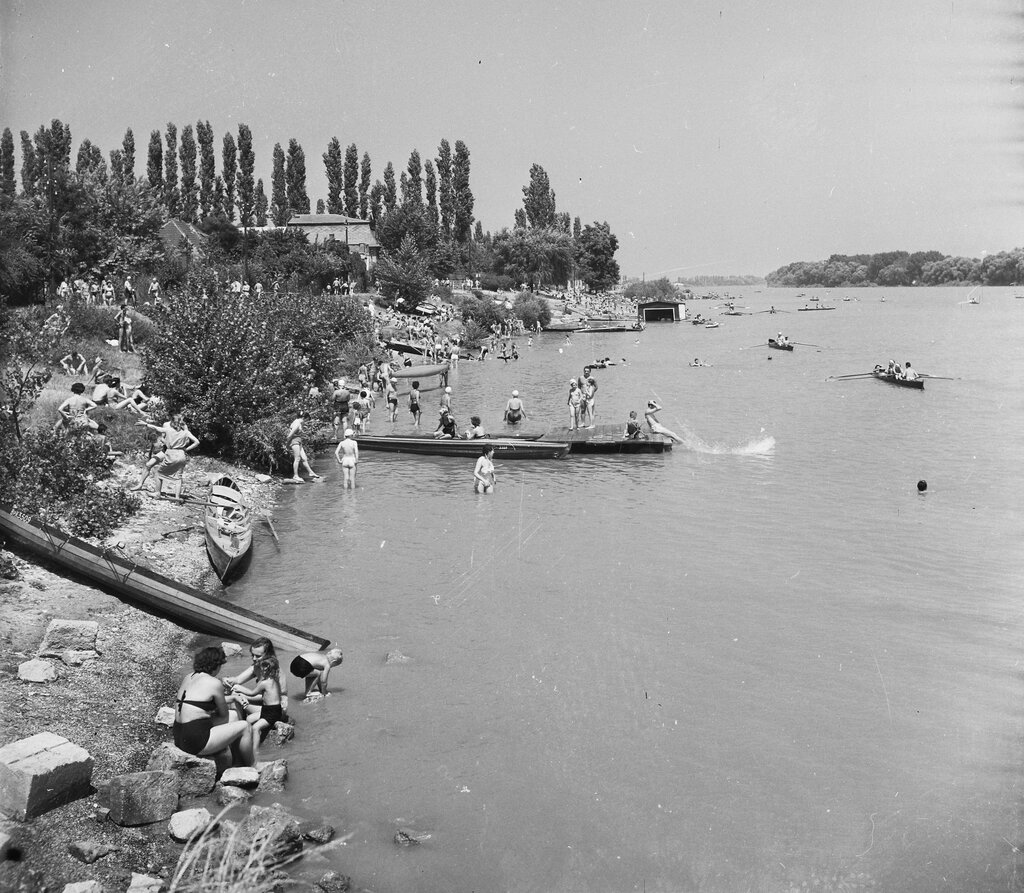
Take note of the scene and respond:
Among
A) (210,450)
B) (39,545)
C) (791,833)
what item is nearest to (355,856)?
(791,833)

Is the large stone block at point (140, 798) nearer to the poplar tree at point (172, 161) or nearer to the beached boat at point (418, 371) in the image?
the beached boat at point (418, 371)

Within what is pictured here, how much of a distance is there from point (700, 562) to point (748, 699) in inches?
238

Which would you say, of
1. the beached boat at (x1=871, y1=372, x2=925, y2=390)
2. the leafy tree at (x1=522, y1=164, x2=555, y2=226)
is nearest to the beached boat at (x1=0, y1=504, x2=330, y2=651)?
the beached boat at (x1=871, y1=372, x2=925, y2=390)

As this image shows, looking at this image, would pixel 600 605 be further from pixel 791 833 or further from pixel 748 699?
pixel 791 833

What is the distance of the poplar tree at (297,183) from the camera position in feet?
320

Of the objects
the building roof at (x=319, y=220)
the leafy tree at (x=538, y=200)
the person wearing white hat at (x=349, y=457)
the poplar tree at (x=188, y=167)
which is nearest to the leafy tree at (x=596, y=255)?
the leafy tree at (x=538, y=200)

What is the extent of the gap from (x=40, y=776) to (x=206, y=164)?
99.2 m

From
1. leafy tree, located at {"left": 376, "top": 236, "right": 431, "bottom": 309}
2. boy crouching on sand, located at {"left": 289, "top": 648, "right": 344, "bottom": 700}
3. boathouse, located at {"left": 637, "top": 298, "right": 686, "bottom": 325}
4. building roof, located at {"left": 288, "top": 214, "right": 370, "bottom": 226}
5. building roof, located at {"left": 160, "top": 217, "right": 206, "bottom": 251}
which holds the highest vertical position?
building roof, located at {"left": 288, "top": 214, "right": 370, "bottom": 226}

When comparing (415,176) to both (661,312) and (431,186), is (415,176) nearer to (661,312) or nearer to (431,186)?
(431,186)

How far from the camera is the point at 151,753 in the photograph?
9172 millimetres

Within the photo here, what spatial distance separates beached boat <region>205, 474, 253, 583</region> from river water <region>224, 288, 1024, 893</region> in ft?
1.59

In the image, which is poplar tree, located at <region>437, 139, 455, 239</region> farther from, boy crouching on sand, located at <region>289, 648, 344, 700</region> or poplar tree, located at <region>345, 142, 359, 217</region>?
boy crouching on sand, located at <region>289, 648, 344, 700</region>

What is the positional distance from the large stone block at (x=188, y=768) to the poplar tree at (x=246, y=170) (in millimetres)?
91389

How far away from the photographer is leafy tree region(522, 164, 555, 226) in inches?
4961
